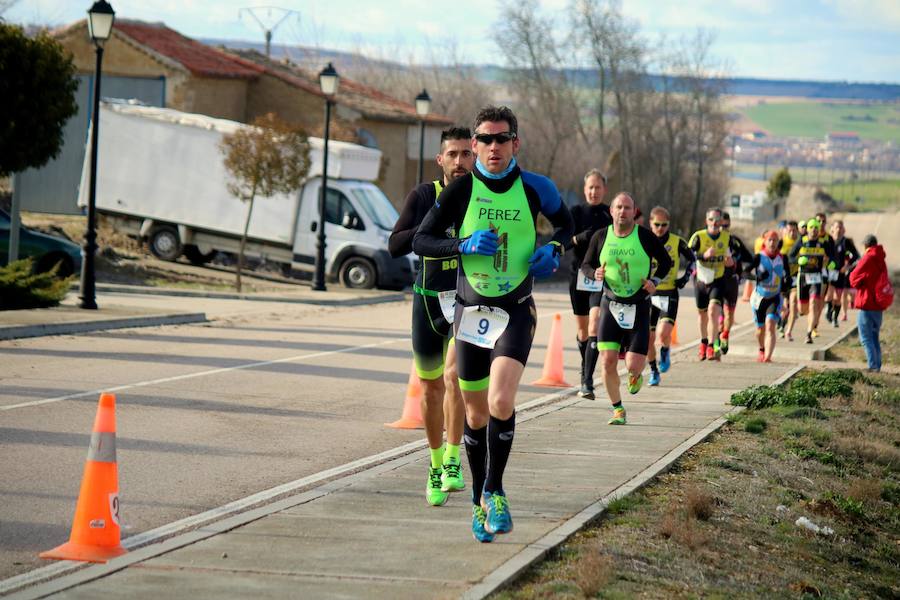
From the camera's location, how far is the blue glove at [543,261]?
7023 mm

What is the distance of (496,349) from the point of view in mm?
7211

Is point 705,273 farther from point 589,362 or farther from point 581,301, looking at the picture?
point 589,362

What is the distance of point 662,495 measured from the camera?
8.60 metres

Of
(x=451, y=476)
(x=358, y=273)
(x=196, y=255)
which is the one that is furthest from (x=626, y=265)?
(x=196, y=255)

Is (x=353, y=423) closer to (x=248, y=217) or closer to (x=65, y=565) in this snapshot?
(x=65, y=565)

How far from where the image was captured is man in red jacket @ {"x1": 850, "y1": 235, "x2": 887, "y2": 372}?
1741cm

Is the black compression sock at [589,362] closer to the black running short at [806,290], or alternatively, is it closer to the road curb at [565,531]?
the road curb at [565,531]

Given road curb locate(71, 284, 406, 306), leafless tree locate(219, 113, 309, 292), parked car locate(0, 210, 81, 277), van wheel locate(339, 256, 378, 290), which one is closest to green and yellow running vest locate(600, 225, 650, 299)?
parked car locate(0, 210, 81, 277)

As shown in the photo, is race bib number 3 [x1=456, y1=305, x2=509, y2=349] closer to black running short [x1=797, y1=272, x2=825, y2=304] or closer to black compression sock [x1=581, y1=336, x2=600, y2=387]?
black compression sock [x1=581, y1=336, x2=600, y2=387]

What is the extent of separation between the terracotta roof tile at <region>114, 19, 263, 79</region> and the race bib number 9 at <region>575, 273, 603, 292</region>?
3096 centimetres

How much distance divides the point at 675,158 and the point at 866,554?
72.5 metres

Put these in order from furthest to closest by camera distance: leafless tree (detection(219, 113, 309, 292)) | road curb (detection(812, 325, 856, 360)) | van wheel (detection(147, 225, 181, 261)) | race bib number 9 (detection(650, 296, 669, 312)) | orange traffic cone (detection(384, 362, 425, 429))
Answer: van wheel (detection(147, 225, 181, 261))
leafless tree (detection(219, 113, 309, 292))
road curb (detection(812, 325, 856, 360))
race bib number 9 (detection(650, 296, 669, 312))
orange traffic cone (detection(384, 362, 425, 429))

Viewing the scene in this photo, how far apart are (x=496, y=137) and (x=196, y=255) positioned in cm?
2833

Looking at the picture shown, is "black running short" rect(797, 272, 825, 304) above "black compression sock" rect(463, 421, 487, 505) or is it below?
above
